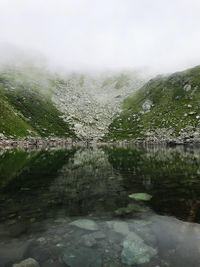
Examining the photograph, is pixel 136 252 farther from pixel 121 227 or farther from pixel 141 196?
pixel 141 196

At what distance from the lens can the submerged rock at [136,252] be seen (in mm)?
10930

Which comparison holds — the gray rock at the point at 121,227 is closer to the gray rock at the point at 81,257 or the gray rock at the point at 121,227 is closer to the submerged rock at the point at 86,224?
the submerged rock at the point at 86,224

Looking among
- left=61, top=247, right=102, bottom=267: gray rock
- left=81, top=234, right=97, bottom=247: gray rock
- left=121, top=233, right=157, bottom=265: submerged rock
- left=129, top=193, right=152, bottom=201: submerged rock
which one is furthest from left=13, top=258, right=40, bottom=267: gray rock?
left=129, top=193, right=152, bottom=201: submerged rock

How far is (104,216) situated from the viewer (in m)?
16.8

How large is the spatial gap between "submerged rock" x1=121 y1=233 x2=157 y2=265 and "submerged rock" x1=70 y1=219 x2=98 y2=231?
2684 millimetres

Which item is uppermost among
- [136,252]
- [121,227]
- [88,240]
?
[121,227]

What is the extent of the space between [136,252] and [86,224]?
4749mm

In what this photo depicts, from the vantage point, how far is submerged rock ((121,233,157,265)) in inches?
430

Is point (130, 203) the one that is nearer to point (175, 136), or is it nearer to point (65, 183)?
point (65, 183)

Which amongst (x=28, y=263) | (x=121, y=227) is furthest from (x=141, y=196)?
(x=28, y=263)

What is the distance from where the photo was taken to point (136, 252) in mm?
11633

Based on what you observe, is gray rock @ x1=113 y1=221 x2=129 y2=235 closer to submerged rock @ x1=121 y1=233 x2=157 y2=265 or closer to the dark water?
the dark water

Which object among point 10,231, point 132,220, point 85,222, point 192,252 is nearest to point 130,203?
point 132,220

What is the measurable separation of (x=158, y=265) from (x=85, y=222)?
658cm
